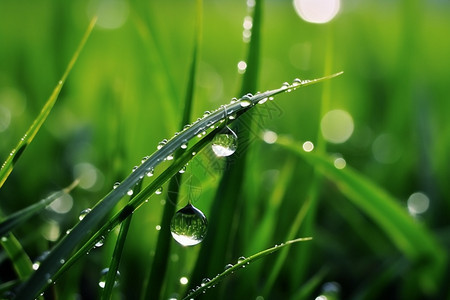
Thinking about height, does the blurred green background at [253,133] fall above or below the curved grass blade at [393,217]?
above

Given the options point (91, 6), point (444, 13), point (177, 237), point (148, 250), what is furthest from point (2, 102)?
point (444, 13)

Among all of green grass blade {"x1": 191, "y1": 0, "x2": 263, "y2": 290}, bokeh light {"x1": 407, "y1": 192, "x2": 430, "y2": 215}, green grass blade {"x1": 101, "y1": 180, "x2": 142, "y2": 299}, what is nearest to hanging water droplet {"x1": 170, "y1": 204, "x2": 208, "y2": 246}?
green grass blade {"x1": 101, "y1": 180, "x2": 142, "y2": 299}

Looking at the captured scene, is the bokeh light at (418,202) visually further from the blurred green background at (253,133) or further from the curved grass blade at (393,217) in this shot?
the curved grass blade at (393,217)

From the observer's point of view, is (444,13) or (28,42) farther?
(444,13)

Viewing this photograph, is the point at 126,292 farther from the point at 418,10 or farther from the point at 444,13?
the point at 444,13

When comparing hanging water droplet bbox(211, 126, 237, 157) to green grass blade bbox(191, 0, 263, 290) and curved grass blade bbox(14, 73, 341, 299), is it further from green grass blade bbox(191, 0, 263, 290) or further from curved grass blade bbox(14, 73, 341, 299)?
green grass blade bbox(191, 0, 263, 290)

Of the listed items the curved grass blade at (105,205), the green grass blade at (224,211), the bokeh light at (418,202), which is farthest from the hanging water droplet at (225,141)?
the bokeh light at (418,202)
